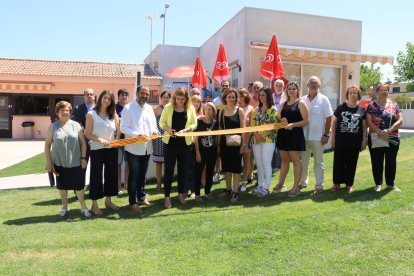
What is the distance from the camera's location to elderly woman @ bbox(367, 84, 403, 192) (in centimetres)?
564

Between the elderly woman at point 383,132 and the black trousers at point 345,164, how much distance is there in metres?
0.29

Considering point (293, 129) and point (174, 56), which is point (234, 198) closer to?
point (293, 129)

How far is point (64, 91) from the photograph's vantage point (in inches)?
838

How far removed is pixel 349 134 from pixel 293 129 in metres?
0.86

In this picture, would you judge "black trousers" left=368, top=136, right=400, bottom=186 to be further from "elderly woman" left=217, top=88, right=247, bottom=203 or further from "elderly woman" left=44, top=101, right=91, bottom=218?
"elderly woman" left=44, top=101, right=91, bottom=218

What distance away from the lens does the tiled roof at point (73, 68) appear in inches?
837

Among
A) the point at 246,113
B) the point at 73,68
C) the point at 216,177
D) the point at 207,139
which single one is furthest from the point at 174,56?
the point at 207,139

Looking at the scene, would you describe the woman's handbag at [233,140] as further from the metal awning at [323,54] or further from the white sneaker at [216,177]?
the metal awning at [323,54]

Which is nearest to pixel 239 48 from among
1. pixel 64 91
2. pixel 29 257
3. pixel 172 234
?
pixel 172 234

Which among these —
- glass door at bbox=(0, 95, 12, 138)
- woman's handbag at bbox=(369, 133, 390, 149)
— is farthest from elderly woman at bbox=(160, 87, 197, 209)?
glass door at bbox=(0, 95, 12, 138)

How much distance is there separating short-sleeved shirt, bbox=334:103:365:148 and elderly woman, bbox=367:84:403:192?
0.14 m

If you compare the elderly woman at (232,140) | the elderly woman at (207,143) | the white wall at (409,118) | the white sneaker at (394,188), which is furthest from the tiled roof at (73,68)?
the white wall at (409,118)

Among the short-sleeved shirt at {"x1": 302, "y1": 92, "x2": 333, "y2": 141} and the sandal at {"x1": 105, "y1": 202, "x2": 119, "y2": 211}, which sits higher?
the short-sleeved shirt at {"x1": 302, "y1": 92, "x2": 333, "y2": 141}

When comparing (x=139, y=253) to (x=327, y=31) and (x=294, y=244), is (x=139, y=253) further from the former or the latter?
(x=327, y=31)
